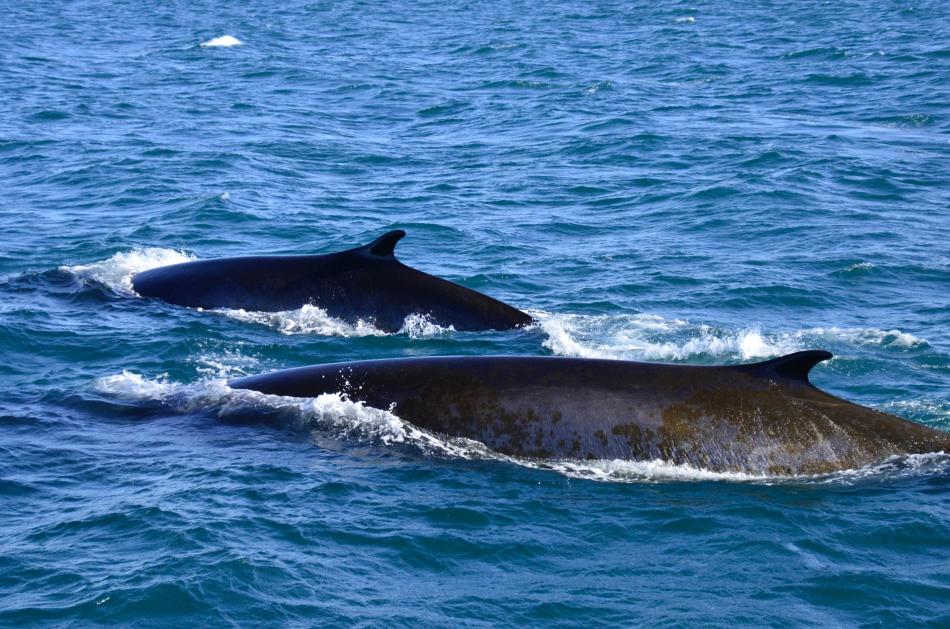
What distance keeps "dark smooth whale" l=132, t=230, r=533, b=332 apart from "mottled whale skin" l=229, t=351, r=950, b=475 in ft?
15.7

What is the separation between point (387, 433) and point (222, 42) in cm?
4881

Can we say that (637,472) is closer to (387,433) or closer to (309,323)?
(387,433)

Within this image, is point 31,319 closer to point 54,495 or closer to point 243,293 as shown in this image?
point 243,293

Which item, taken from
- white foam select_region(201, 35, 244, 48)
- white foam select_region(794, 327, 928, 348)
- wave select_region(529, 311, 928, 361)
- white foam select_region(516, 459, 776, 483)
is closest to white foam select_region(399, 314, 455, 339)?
wave select_region(529, 311, 928, 361)

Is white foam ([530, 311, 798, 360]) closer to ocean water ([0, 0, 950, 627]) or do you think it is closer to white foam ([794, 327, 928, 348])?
ocean water ([0, 0, 950, 627])

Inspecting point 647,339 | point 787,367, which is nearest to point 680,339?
point 647,339

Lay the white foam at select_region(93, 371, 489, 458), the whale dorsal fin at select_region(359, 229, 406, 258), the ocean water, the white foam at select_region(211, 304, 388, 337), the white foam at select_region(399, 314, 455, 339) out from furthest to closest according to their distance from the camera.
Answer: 1. the white foam at select_region(211, 304, 388, 337)
2. the white foam at select_region(399, 314, 455, 339)
3. the whale dorsal fin at select_region(359, 229, 406, 258)
4. the white foam at select_region(93, 371, 489, 458)
5. the ocean water

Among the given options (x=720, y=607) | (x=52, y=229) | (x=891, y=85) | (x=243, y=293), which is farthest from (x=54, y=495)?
(x=891, y=85)

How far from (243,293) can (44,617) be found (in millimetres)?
8605

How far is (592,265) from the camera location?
68.2ft

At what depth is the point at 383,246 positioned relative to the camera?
15.9 meters

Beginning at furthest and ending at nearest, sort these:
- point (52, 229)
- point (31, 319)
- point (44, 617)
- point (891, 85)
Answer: point (891, 85), point (52, 229), point (31, 319), point (44, 617)

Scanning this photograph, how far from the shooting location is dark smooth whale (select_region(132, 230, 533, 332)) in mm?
16234

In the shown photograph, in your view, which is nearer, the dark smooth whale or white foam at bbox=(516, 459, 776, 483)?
white foam at bbox=(516, 459, 776, 483)
